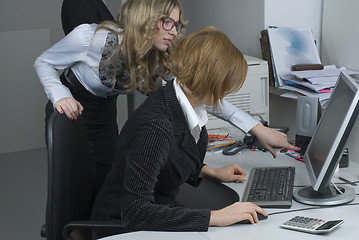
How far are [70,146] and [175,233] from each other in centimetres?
50

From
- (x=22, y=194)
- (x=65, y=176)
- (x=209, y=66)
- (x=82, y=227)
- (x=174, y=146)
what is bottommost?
(x=22, y=194)

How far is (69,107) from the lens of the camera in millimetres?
2025

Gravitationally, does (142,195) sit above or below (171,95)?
below

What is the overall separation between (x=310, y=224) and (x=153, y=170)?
46 centimetres

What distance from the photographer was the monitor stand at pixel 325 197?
5.57 feet

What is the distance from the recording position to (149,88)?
236 centimetres

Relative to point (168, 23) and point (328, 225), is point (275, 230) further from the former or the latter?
point (168, 23)

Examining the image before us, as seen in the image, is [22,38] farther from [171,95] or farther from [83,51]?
[171,95]

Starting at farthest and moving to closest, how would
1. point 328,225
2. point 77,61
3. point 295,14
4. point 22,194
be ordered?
point 22,194
point 295,14
point 77,61
point 328,225

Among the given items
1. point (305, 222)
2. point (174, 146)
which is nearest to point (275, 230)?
point (305, 222)

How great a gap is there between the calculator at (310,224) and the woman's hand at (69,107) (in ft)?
2.75

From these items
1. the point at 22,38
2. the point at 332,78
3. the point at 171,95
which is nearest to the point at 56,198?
the point at 171,95

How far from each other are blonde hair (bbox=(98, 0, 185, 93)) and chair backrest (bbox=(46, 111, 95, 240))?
1.36 feet

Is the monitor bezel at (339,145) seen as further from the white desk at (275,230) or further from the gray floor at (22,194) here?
the gray floor at (22,194)
